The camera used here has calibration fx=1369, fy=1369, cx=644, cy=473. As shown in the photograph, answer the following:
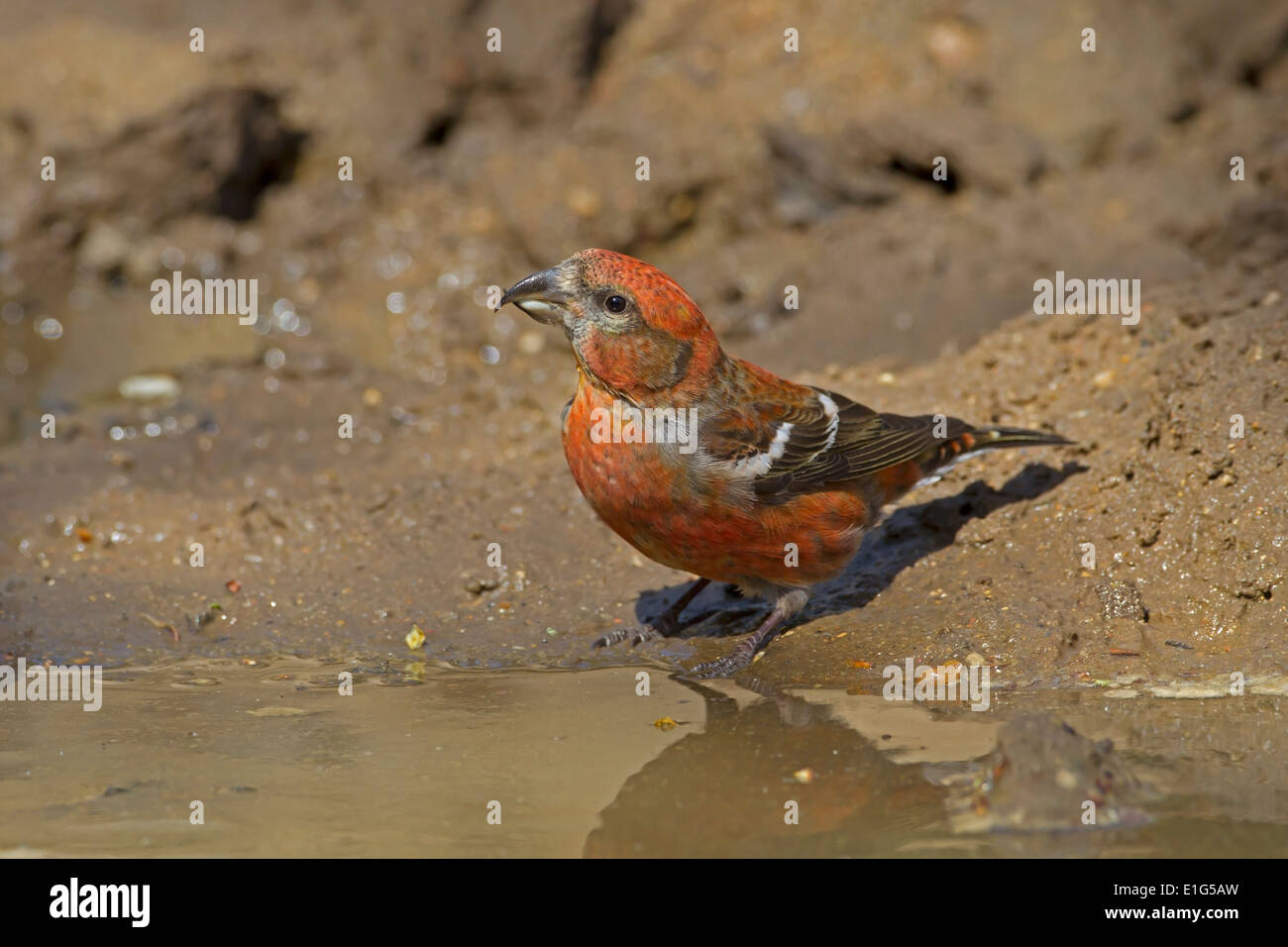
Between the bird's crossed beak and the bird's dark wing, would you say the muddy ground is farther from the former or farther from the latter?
the bird's crossed beak

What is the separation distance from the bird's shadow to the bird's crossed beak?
138 centimetres

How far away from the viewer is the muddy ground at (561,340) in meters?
5.07

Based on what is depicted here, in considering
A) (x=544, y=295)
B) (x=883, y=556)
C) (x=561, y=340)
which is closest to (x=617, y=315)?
(x=544, y=295)

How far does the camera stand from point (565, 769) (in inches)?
155

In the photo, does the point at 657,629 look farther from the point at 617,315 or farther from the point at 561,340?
the point at 561,340

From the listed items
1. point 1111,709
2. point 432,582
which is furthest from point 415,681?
point 1111,709

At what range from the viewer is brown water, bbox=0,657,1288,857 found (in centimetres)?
341

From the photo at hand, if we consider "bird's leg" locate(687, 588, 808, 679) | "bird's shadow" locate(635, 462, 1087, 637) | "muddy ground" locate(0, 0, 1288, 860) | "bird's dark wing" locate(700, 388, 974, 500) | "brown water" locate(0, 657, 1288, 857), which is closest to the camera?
"brown water" locate(0, 657, 1288, 857)

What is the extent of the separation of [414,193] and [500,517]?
349 cm

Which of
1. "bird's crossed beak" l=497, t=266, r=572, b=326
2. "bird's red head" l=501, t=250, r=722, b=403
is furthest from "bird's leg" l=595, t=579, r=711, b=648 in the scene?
"bird's crossed beak" l=497, t=266, r=572, b=326

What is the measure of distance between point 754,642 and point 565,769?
118 centimetres

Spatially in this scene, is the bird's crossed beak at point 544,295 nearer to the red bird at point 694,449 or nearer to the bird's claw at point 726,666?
the red bird at point 694,449

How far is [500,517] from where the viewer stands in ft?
19.3

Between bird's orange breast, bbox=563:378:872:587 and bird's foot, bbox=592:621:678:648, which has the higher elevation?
bird's orange breast, bbox=563:378:872:587
